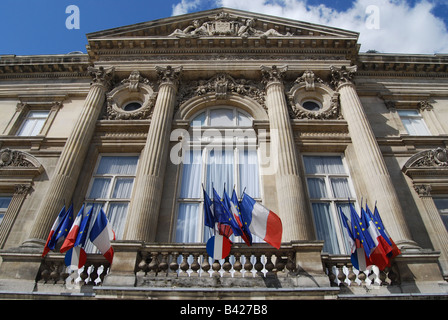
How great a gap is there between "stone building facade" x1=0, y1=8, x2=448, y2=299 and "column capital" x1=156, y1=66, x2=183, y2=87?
7 centimetres

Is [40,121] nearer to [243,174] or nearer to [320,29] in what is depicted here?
[243,174]

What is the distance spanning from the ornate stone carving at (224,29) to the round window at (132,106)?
4.23 metres

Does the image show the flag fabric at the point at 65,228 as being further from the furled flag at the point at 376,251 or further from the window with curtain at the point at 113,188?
the furled flag at the point at 376,251

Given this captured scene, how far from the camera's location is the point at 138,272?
8594 mm

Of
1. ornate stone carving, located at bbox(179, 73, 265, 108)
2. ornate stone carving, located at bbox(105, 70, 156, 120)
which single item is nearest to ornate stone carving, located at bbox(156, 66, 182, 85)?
ornate stone carving, located at bbox(179, 73, 265, 108)

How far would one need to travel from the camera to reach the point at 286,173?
11.8m

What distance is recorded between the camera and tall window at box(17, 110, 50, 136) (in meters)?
15.6

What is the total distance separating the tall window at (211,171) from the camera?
11.7 m

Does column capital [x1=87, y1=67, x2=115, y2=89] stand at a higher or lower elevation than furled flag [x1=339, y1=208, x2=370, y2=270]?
higher

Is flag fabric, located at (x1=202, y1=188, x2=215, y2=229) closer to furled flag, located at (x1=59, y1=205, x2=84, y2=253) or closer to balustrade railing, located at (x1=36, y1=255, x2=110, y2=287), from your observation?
balustrade railing, located at (x1=36, y1=255, x2=110, y2=287)

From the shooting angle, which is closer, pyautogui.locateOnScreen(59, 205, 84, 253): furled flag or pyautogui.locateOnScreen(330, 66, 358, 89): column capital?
pyautogui.locateOnScreen(59, 205, 84, 253): furled flag

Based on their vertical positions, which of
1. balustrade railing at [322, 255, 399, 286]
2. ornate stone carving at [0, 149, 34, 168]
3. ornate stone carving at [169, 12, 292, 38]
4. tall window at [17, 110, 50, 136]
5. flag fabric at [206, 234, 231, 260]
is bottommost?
balustrade railing at [322, 255, 399, 286]

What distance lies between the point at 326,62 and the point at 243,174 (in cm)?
772
